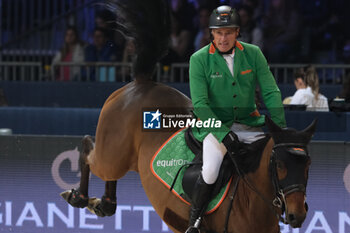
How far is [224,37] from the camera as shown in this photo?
5.01 meters

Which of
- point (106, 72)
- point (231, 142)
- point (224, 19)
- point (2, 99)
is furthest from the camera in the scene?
point (106, 72)

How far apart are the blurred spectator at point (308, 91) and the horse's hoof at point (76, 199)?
3092 mm

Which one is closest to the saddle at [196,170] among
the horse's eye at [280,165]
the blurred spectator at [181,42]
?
the horse's eye at [280,165]

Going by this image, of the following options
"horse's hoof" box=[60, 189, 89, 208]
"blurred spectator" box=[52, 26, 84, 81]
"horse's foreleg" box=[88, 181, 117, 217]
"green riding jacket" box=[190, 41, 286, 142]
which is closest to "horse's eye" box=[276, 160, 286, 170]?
"green riding jacket" box=[190, 41, 286, 142]

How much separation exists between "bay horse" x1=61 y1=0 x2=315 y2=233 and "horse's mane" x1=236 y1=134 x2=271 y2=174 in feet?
0.08

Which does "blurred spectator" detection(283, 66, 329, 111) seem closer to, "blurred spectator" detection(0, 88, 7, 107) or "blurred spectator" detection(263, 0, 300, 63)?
"blurred spectator" detection(263, 0, 300, 63)

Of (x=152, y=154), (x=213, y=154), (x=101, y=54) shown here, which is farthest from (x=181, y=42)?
(x=213, y=154)

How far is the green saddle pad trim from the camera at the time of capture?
531 centimetres

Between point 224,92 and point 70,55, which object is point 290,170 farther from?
point 70,55

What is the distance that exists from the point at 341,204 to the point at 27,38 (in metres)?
6.70

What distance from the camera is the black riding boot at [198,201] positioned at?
4.96 m

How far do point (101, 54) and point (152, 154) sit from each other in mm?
5270

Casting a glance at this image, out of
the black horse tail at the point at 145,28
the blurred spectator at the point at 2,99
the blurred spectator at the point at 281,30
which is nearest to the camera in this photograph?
the black horse tail at the point at 145,28

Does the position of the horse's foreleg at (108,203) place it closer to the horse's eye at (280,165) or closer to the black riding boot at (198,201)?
the black riding boot at (198,201)
